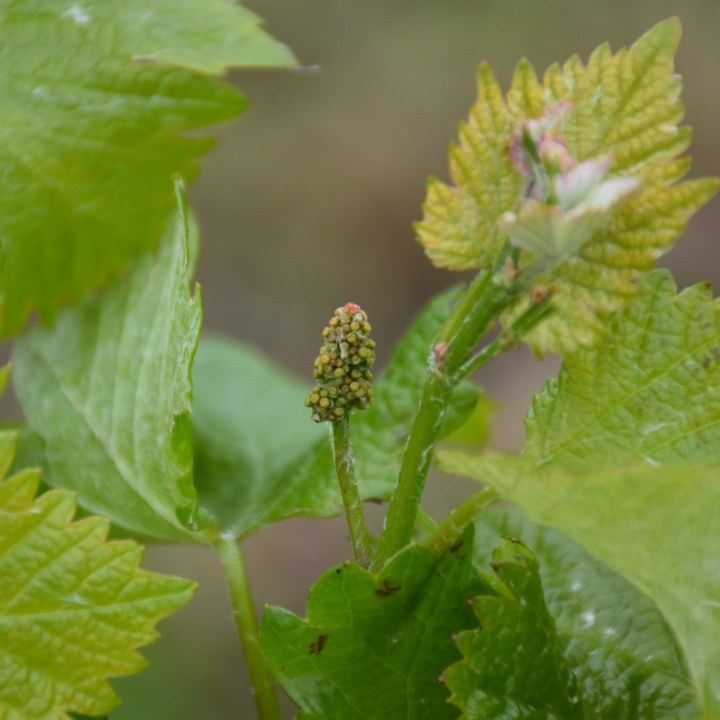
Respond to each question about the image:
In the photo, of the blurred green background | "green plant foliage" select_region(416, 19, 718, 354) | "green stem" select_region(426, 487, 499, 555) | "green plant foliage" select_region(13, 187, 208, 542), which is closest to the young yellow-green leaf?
"green plant foliage" select_region(13, 187, 208, 542)

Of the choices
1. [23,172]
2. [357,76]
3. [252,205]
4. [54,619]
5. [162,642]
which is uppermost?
[357,76]

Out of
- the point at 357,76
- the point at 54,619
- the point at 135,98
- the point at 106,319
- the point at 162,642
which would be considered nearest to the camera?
the point at 54,619

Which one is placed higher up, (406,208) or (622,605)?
(406,208)

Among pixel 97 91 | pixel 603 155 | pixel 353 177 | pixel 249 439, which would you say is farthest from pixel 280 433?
pixel 353 177

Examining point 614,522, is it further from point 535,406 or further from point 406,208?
point 406,208

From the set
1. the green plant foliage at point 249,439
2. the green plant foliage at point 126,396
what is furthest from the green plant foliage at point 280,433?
the green plant foliage at point 126,396

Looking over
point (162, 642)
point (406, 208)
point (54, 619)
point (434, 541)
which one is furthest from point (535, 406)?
point (406, 208)
